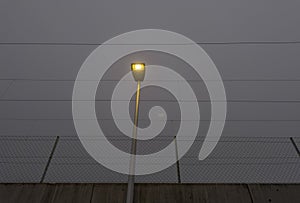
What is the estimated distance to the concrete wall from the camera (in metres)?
2.40

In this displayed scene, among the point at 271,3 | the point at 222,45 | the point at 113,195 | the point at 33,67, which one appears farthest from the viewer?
the point at 33,67

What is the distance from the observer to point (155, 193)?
2441 mm

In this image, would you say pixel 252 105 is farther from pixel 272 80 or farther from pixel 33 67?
pixel 33 67

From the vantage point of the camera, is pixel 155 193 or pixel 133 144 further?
pixel 133 144

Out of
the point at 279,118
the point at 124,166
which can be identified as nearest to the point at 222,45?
the point at 279,118

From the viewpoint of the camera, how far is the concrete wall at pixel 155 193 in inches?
94.3

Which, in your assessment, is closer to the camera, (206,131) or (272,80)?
(272,80)

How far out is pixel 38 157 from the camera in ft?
10.9

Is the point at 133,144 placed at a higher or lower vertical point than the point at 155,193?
higher

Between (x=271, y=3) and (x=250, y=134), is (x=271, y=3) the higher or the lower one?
the higher one

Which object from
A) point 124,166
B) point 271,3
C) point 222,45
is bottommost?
point 124,166

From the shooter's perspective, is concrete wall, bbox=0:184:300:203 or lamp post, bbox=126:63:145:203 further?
concrete wall, bbox=0:184:300:203

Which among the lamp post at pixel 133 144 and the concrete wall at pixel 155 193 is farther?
the concrete wall at pixel 155 193

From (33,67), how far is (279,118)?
14.5ft
